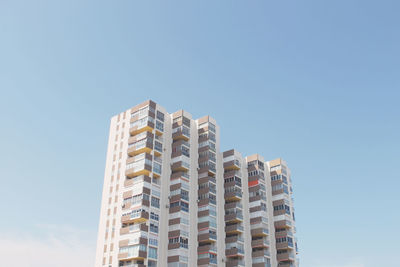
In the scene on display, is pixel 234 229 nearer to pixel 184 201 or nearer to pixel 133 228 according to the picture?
pixel 184 201

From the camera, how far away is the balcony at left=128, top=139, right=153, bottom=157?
84856 millimetres

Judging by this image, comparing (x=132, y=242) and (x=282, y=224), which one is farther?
(x=282, y=224)

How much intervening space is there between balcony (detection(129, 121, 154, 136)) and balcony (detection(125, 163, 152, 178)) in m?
9.41

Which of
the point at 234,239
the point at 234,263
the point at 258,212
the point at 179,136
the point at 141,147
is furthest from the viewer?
the point at 258,212

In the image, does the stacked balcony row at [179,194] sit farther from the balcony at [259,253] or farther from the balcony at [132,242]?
the balcony at [259,253]

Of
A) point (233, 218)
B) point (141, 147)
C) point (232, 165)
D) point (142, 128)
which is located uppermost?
point (142, 128)

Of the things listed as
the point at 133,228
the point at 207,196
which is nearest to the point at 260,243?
the point at 207,196

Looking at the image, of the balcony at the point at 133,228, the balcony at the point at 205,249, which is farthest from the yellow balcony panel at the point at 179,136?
the balcony at the point at 205,249

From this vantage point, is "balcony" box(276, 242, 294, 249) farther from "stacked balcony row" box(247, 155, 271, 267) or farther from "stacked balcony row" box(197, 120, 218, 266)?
"stacked balcony row" box(197, 120, 218, 266)

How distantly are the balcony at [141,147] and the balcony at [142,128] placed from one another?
11.0ft

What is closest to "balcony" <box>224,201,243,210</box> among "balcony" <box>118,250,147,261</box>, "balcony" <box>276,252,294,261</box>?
"balcony" <box>276,252,294,261</box>

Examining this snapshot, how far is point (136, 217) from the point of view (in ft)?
252

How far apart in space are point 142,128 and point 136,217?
20.8 m

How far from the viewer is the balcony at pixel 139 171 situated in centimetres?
8217
